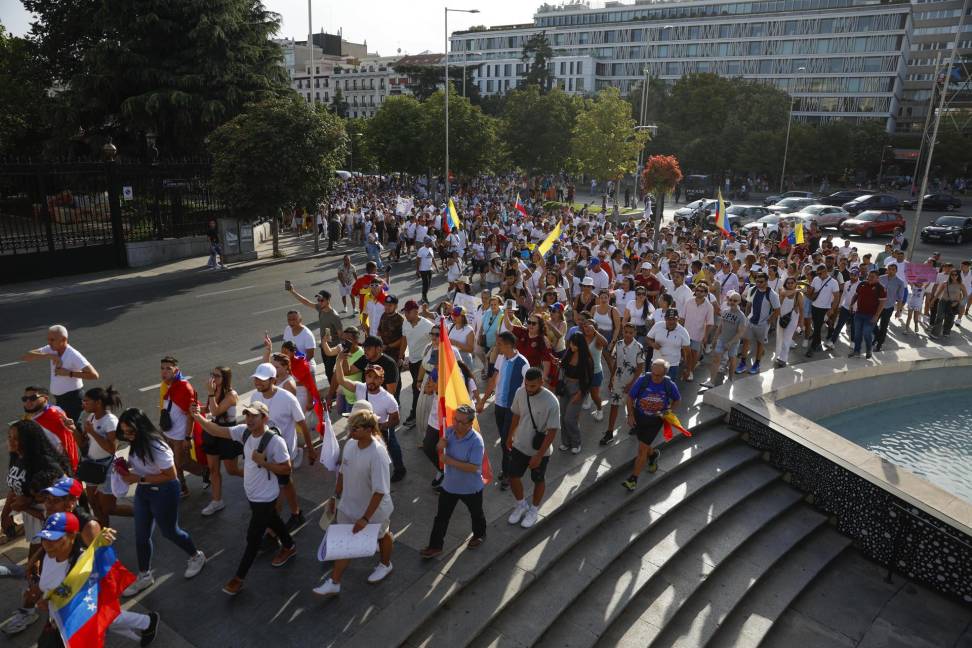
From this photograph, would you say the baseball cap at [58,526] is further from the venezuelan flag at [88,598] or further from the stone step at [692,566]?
the stone step at [692,566]

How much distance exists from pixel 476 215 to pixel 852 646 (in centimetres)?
2046

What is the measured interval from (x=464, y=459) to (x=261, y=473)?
165cm

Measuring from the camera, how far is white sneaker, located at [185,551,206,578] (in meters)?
5.50

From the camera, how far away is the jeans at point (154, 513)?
5.25 meters

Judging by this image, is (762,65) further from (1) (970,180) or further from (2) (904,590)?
(2) (904,590)

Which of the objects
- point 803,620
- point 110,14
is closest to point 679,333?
point 803,620

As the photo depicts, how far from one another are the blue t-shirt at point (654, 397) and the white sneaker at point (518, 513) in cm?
175

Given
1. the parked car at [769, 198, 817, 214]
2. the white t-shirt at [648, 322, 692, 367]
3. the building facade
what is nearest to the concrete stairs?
the white t-shirt at [648, 322, 692, 367]

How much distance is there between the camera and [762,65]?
8950cm

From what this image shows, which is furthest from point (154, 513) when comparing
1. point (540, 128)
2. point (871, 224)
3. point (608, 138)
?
point (540, 128)

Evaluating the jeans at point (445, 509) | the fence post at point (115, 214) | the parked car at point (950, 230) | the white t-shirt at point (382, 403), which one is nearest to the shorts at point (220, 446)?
the white t-shirt at point (382, 403)

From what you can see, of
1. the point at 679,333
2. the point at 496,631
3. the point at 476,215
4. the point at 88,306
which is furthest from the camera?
the point at 476,215

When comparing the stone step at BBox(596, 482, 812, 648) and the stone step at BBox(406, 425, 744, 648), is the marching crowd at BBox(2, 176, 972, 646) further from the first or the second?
the stone step at BBox(596, 482, 812, 648)

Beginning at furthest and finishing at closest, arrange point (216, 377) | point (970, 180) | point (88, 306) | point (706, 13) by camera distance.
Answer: point (706, 13) → point (970, 180) → point (88, 306) → point (216, 377)
